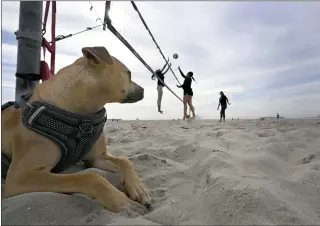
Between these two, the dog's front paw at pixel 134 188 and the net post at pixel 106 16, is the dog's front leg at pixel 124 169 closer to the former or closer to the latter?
the dog's front paw at pixel 134 188

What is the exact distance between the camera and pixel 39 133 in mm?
1714

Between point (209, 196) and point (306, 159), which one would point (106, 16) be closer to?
point (209, 196)

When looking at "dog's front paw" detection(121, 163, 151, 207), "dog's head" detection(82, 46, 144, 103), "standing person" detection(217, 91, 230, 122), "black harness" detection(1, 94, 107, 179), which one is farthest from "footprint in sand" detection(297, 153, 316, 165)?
"standing person" detection(217, 91, 230, 122)

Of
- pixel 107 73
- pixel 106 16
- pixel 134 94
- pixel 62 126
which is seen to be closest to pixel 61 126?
pixel 62 126

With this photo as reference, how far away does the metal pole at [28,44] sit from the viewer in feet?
7.98

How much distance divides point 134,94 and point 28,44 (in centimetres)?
110

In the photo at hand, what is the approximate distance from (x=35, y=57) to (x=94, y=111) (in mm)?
1019

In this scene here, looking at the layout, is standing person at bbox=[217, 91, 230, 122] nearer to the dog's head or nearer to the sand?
the sand

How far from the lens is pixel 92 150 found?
2.30 meters

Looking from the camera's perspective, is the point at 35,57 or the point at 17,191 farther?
the point at 35,57

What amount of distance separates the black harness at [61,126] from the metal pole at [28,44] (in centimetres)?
65

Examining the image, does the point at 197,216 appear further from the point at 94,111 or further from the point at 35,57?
the point at 35,57

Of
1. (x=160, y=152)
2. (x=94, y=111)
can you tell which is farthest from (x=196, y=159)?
(x=94, y=111)

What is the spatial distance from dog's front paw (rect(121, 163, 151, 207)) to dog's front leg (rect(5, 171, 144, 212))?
0.36 feet
